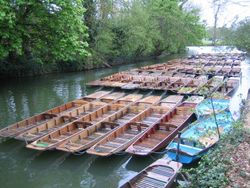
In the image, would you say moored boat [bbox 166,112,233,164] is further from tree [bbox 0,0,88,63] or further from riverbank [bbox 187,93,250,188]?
tree [bbox 0,0,88,63]

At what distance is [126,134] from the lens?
396 inches

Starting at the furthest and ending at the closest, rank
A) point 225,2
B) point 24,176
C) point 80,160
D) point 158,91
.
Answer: point 158,91, point 80,160, point 24,176, point 225,2

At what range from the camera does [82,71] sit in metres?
28.6

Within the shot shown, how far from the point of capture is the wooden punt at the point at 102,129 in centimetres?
888

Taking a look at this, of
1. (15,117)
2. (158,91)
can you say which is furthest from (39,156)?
(158,91)

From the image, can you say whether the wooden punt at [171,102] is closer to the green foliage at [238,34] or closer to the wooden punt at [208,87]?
the wooden punt at [208,87]

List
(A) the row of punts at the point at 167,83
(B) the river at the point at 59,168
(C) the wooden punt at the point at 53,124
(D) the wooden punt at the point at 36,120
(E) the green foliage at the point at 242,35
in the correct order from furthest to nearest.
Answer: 1. (A) the row of punts at the point at 167,83
2. (E) the green foliage at the point at 242,35
3. (D) the wooden punt at the point at 36,120
4. (C) the wooden punt at the point at 53,124
5. (B) the river at the point at 59,168

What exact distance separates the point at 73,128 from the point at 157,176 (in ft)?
14.9

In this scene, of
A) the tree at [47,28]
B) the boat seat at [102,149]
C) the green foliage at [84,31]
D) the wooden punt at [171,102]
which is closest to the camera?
the boat seat at [102,149]

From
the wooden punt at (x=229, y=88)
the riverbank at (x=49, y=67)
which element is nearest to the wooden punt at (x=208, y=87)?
the wooden punt at (x=229, y=88)

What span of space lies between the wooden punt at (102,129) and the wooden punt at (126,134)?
0.69 ft

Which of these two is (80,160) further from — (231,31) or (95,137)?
(231,31)

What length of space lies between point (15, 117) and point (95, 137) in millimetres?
5870

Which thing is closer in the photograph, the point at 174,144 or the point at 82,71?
the point at 174,144
